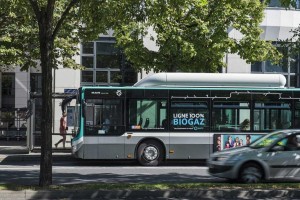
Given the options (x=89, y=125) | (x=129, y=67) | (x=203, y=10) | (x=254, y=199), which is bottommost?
(x=254, y=199)

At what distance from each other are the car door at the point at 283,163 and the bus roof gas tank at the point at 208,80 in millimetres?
5926

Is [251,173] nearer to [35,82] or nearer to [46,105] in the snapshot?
[46,105]

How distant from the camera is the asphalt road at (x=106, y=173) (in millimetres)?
13469

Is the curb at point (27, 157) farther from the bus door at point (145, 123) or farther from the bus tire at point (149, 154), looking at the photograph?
the bus tire at point (149, 154)

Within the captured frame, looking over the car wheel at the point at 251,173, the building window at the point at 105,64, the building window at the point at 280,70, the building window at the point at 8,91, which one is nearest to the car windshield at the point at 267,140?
the car wheel at the point at 251,173

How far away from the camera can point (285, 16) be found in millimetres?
28812

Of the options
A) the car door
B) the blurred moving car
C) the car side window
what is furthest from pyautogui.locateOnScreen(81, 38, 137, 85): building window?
the car door

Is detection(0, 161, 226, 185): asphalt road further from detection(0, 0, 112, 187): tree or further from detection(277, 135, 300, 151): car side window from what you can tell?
detection(0, 0, 112, 187): tree

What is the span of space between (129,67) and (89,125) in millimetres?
10565

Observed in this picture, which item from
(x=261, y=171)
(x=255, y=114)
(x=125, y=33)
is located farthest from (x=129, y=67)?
(x=261, y=171)

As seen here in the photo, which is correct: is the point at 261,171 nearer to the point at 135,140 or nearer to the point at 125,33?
the point at 135,140

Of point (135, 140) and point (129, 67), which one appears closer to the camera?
point (135, 140)

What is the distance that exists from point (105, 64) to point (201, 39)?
9.05 meters

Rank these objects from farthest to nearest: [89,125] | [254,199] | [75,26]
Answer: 1. [75,26]
2. [89,125]
3. [254,199]
